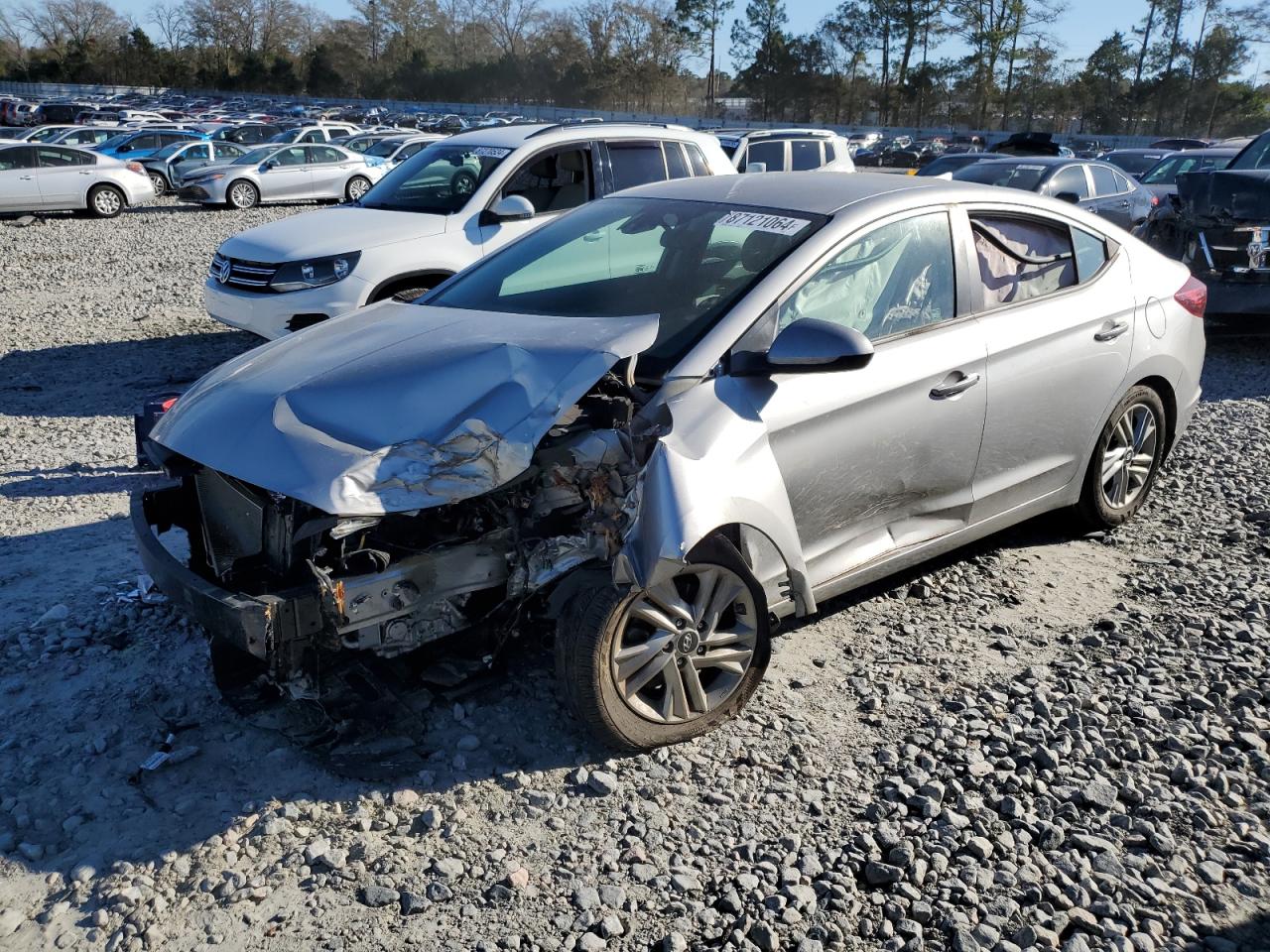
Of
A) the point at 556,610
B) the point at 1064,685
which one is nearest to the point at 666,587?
the point at 556,610

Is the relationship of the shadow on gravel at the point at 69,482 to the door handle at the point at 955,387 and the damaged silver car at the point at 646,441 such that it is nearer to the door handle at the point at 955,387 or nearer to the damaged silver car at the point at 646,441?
the damaged silver car at the point at 646,441

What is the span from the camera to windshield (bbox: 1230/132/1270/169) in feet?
35.2

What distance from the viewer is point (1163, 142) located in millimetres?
40312

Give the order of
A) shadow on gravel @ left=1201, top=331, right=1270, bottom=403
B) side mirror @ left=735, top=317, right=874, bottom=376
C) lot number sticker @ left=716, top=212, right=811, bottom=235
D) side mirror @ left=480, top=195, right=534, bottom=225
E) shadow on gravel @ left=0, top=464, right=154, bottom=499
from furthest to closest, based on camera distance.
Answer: shadow on gravel @ left=1201, top=331, right=1270, bottom=403 → side mirror @ left=480, top=195, right=534, bottom=225 → shadow on gravel @ left=0, top=464, right=154, bottom=499 → lot number sticker @ left=716, top=212, right=811, bottom=235 → side mirror @ left=735, top=317, right=874, bottom=376

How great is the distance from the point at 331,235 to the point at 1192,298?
586cm

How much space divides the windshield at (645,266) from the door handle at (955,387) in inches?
30.6

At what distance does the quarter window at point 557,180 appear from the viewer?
335 inches

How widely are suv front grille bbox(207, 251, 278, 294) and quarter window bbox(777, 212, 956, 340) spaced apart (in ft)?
17.5

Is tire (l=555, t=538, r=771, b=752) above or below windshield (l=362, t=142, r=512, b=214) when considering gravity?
below

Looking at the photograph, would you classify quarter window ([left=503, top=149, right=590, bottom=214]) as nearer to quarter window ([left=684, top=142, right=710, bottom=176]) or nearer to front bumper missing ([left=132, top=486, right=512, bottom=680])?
quarter window ([left=684, top=142, right=710, bottom=176])

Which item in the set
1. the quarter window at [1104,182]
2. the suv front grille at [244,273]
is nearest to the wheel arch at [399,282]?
the suv front grille at [244,273]

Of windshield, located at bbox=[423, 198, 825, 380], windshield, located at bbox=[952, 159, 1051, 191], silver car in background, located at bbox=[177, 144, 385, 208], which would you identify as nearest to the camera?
windshield, located at bbox=[423, 198, 825, 380]

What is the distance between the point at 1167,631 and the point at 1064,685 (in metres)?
0.73

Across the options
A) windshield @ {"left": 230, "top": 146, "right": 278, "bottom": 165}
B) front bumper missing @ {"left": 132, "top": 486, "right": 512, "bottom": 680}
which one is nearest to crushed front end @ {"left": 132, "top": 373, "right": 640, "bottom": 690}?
front bumper missing @ {"left": 132, "top": 486, "right": 512, "bottom": 680}
